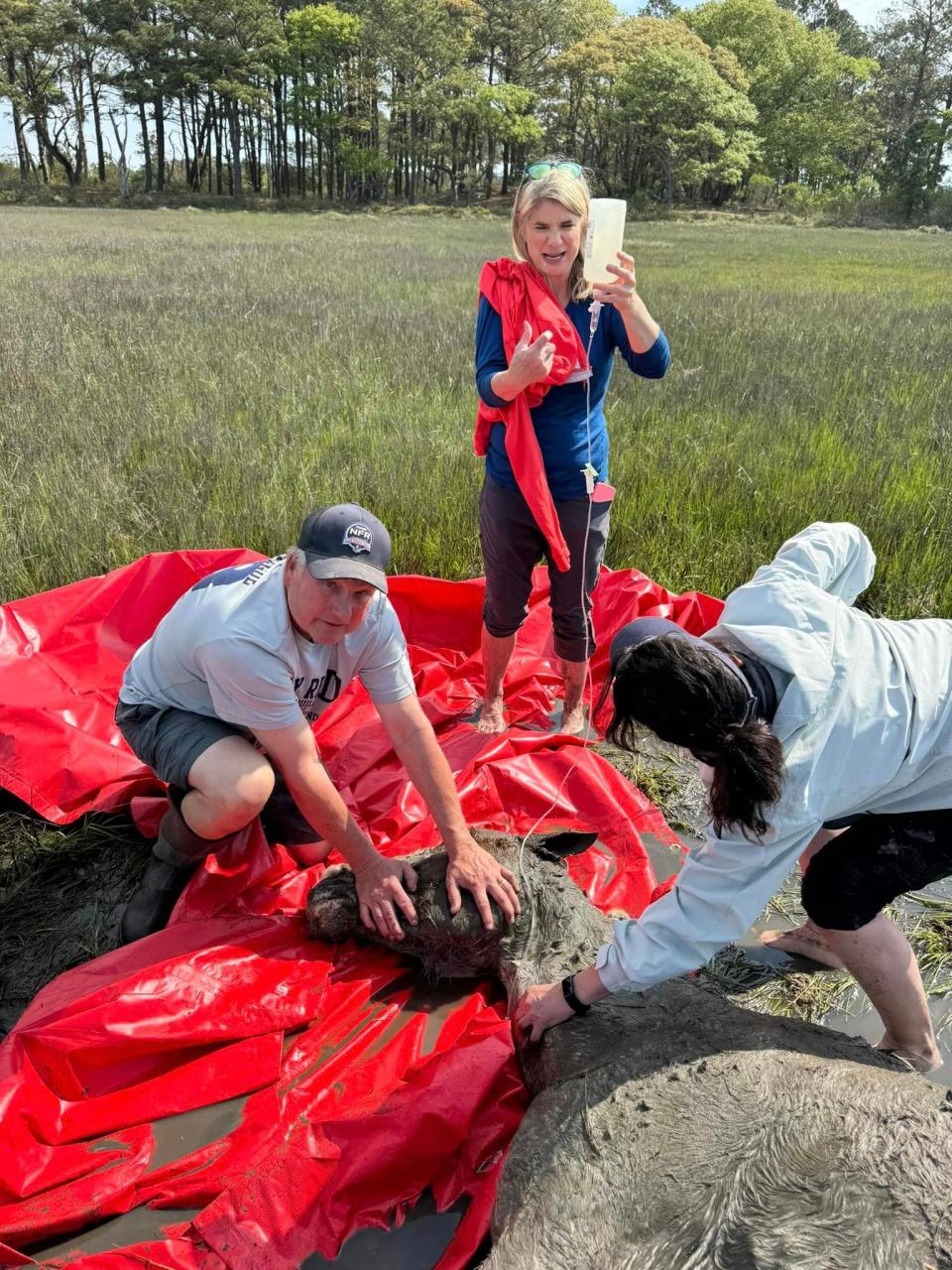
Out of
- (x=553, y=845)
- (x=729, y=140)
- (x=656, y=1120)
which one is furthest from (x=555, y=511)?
(x=729, y=140)

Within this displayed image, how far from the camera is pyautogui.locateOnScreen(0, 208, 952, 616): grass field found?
15.6 feet

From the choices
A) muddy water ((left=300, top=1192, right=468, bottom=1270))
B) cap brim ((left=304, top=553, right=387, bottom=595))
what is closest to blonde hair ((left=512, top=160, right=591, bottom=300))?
cap brim ((left=304, top=553, right=387, bottom=595))

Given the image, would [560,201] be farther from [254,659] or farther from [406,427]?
[406,427]

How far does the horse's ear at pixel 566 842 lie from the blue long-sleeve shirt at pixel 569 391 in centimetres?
124

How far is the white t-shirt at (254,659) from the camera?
2391mm

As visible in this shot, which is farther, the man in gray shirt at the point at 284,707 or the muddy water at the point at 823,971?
the muddy water at the point at 823,971

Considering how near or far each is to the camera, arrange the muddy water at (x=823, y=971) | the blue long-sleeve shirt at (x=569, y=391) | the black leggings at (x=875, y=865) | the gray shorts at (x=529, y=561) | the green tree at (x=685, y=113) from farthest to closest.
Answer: the green tree at (x=685, y=113), the gray shorts at (x=529, y=561), the blue long-sleeve shirt at (x=569, y=391), the muddy water at (x=823, y=971), the black leggings at (x=875, y=865)

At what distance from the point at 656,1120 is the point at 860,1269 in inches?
17.5

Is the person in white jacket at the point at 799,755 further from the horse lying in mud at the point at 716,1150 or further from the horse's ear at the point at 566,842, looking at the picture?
the horse's ear at the point at 566,842

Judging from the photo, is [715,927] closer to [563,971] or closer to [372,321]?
[563,971]

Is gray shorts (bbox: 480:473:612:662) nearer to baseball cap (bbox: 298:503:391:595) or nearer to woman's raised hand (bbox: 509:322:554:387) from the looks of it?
woman's raised hand (bbox: 509:322:554:387)

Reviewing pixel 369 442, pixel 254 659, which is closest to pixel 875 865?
pixel 254 659

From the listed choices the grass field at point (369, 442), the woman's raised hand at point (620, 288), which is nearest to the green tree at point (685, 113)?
the grass field at point (369, 442)

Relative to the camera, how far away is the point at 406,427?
5980 mm
